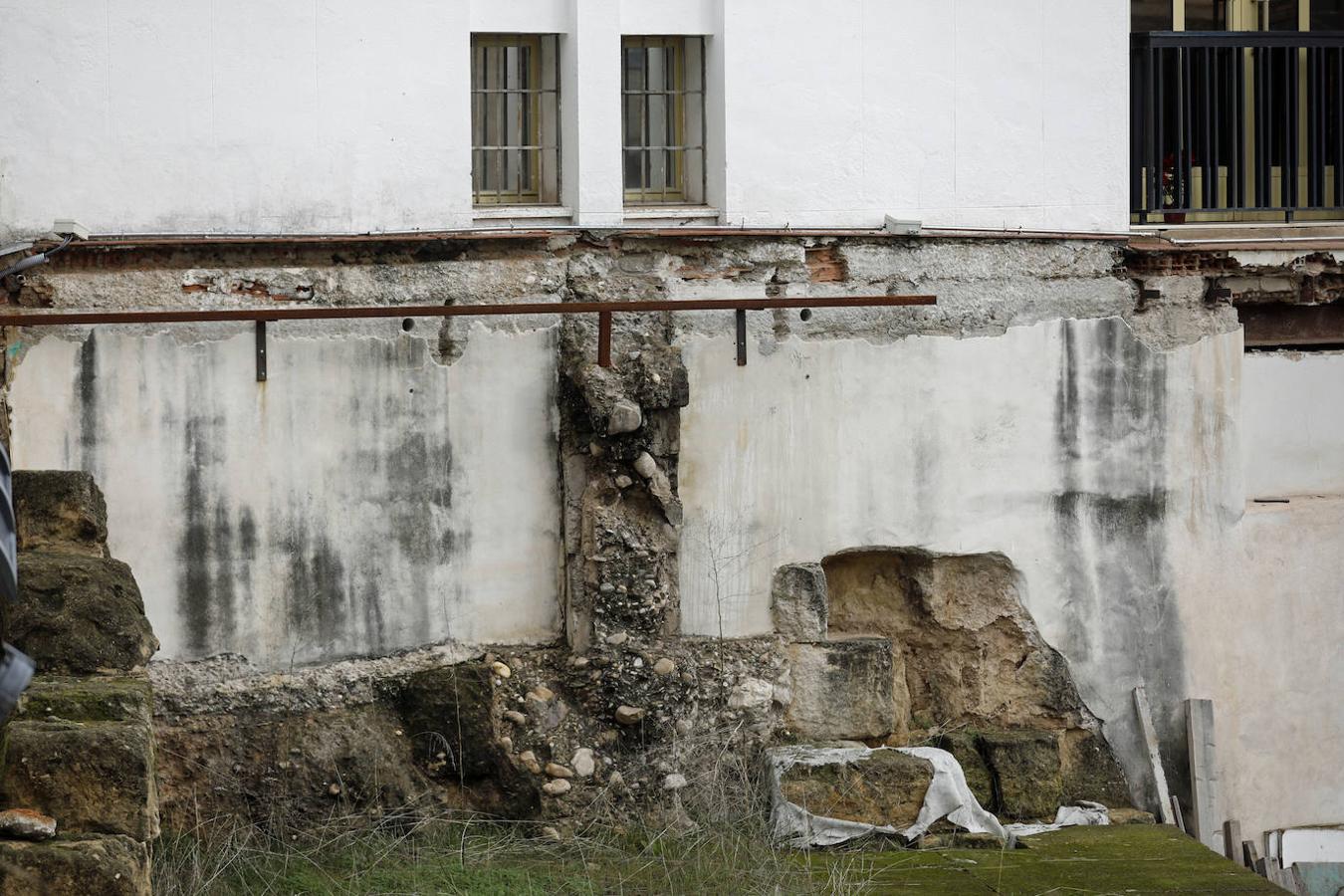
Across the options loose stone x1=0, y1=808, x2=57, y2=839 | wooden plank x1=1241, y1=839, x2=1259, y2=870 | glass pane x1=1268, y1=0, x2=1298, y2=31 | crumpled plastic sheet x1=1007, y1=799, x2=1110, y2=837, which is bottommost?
wooden plank x1=1241, y1=839, x2=1259, y2=870

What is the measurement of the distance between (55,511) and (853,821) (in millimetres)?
4172

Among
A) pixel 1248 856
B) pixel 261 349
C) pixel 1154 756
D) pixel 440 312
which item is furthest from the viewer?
pixel 1248 856

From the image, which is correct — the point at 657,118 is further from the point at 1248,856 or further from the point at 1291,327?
the point at 1248,856

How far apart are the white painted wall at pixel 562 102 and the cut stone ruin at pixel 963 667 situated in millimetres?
1996

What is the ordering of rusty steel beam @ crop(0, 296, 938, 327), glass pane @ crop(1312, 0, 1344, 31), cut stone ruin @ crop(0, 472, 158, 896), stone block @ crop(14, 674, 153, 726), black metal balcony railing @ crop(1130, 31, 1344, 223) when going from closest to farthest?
1. cut stone ruin @ crop(0, 472, 158, 896)
2. stone block @ crop(14, 674, 153, 726)
3. rusty steel beam @ crop(0, 296, 938, 327)
4. black metal balcony railing @ crop(1130, 31, 1344, 223)
5. glass pane @ crop(1312, 0, 1344, 31)

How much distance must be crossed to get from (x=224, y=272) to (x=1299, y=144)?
649cm

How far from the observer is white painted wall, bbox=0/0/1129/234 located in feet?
28.6

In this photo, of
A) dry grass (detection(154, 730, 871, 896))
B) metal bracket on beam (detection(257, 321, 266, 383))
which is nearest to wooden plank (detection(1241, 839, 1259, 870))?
dry grass (detection(154, 730, 871, 896))

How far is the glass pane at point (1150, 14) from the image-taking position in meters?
11.8

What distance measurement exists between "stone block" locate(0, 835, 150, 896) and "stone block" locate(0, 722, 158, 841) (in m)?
0.22

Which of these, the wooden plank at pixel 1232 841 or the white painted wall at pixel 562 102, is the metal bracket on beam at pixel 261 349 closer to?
the white painted wall at pixel 562 102

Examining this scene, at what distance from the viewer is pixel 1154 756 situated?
32.9 feet

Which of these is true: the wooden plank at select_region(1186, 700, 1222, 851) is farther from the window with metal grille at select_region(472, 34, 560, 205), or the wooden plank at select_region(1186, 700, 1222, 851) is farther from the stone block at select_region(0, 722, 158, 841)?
the stone block at select_region(0, 722, 158, 841)

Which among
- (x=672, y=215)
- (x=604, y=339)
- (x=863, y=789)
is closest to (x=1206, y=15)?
(x=672, y=215)
